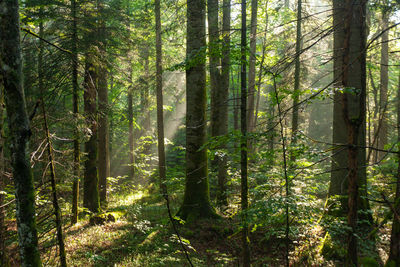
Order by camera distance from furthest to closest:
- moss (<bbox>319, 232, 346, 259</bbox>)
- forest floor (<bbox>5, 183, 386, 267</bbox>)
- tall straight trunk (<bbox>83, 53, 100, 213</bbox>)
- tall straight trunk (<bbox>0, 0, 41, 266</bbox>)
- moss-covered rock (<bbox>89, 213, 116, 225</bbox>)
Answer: tall straight trunk (<bbox>83, 53, 100, 213</bbox>) → moss-covered rock (<bbox>89, 213, 116, 225</bbox>) → forest floor (<bbox>5, 183, 386, 267</bbox>) → moss (<bbox>319, 232, 346, 259</bbox>) → tall straight trunk (<bbox>0, 0, 41, 266</bbox>)

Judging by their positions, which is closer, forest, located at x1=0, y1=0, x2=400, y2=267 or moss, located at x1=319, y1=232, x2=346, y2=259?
forest, located at x1=0, y1=0, x2=400, y2=267

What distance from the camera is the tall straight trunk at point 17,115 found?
3.21 meters

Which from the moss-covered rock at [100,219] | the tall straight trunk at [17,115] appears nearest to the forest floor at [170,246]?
the moss-covered rock at [100,219]

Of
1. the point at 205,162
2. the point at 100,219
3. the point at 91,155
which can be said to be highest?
the point at 91,155

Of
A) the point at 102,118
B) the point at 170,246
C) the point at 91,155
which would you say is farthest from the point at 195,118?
the point at 102,118

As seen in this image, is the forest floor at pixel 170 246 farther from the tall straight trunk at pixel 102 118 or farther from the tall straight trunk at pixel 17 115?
the tall straight trunk at pixel 102 118

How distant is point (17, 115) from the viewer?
128 inches

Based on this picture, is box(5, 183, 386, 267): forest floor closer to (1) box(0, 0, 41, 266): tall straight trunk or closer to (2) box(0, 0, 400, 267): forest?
(2) box(0, 0, 400, 267): forest

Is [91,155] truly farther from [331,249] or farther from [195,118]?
[331,249]

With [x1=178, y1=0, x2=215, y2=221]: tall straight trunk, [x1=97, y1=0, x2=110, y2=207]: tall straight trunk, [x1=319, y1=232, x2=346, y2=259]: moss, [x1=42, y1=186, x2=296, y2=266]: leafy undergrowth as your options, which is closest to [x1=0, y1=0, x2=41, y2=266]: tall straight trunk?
[x1=42, y1=186, x2=296, y2=266]: leafy undergrowth

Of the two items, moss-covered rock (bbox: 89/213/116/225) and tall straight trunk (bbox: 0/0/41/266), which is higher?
tall straight trunk (bbox: 0/0/41/266)

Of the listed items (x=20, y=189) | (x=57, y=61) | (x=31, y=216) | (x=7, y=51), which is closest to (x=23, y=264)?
(x=31, y=216)

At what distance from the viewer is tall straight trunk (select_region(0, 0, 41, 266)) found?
321 centimetres

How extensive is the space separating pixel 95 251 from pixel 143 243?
1278 mm
